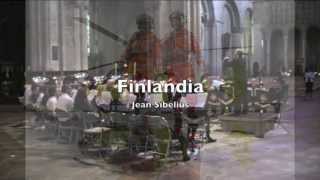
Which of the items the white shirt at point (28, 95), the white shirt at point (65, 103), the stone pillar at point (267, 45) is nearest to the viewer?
the white shirt at point (65, 103)

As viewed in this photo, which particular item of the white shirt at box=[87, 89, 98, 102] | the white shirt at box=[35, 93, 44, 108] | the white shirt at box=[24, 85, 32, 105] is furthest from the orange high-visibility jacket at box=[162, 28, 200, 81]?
the white shirt at box=[24, 85, 32, 105]

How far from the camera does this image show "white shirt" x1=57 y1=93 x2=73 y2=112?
32.8 feet

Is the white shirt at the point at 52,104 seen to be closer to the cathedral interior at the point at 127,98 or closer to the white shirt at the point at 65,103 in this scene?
the cathedral interior at the point at 127,98

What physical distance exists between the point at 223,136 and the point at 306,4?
2955 cm

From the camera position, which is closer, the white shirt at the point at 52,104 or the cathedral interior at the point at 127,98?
the cathedral interior at the point at 127,98

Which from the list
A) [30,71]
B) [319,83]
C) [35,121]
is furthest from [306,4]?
[35,121]

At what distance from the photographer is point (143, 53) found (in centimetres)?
777

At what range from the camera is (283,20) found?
36.1 metres

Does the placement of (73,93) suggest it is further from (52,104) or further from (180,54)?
(180,54)

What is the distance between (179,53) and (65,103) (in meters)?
3.00

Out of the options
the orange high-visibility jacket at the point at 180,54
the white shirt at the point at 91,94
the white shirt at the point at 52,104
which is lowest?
the white shirt at the point at 52,104

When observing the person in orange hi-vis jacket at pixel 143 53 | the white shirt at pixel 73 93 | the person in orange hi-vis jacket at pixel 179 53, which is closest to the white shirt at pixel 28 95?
the white shirt at pixel 73 93

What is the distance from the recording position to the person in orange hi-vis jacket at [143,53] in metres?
7.75

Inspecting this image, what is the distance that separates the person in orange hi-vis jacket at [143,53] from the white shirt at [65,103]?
7.52 feet
